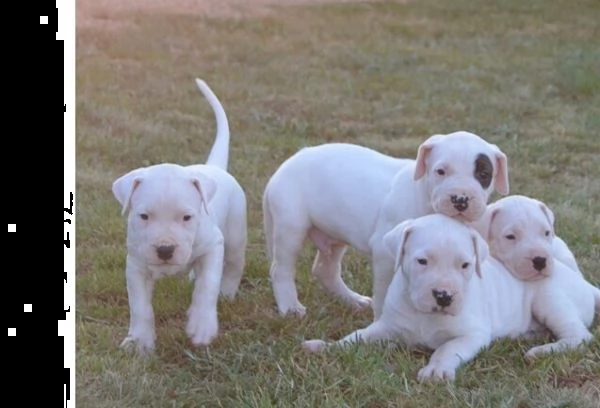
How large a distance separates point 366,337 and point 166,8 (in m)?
9.77

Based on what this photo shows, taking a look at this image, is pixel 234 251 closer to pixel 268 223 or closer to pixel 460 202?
→ pixel 268 223

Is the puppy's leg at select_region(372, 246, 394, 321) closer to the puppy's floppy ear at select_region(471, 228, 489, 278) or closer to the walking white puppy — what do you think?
the puppy's floppy ear at select_region(471, 228, 489, 278)

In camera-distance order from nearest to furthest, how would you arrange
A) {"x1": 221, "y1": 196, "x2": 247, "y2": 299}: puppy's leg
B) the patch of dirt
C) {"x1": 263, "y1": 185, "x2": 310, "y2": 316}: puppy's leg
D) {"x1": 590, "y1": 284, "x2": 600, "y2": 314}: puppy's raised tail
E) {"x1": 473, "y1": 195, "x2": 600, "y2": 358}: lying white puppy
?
{"x1": 473, "y1": 195, "x2": 600, "y2": 358}: lying white puppy → {"x1": 590, "y1": 284, "x2": 600, "y2": 314}: puppy's raised tail → {"x1": 263, "y1": 185, "x2": 310, "y2": 316}: puppy's leg → {"x1": 221, "y1": 196, "x2": 247, "y2": 299}: puppy's leg → the patch of dirt

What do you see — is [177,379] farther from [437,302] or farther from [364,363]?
[437,302]

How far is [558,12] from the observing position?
56.6 feet

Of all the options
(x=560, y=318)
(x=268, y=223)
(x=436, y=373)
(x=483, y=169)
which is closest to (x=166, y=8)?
(x=268, y=223)

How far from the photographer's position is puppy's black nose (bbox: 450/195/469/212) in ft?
14.1

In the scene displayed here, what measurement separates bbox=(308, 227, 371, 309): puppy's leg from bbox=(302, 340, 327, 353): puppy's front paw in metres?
0.91

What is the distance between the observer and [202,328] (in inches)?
177

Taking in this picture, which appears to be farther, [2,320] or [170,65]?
[170,65]

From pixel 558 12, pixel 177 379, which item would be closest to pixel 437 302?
pixel 177 379

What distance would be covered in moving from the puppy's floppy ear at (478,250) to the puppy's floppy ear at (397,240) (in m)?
0.25

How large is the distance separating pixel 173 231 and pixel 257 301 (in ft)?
3.57

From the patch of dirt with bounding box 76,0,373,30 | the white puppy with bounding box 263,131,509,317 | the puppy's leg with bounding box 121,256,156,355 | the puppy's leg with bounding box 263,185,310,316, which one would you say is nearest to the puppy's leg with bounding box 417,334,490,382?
the white puppy with bounding box 263,131,509,317
